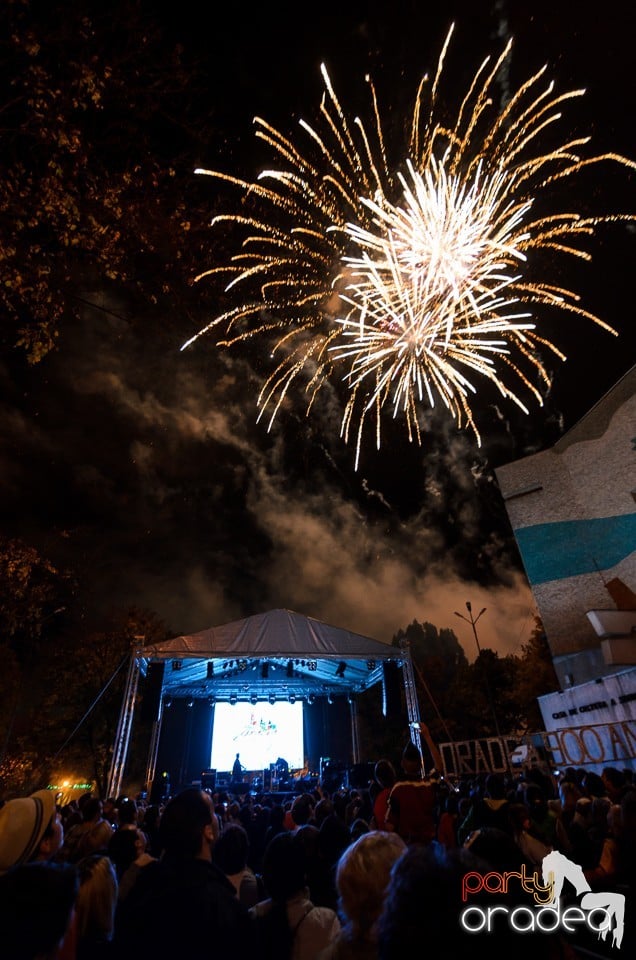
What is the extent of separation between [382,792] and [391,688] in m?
11.2

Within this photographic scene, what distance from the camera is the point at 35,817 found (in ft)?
7.14

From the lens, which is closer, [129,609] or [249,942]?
[249,942]

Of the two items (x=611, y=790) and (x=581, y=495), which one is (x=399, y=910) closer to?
(x=611, y=790)

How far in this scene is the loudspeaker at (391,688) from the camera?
1493cm

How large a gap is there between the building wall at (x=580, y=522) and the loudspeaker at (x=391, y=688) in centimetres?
661

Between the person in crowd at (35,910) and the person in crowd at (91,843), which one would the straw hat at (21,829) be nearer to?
the person in crowd at (35,910)

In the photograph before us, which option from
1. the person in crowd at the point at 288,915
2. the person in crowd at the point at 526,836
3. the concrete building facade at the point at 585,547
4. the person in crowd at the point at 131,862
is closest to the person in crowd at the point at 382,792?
the person in crowd at the point at 526,836

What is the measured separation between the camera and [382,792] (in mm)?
4664

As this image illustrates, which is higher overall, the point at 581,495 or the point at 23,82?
the point at 581,495

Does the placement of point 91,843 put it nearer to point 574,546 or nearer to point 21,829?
point 21,829

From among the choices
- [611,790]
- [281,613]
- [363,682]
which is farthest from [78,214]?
[363,682]

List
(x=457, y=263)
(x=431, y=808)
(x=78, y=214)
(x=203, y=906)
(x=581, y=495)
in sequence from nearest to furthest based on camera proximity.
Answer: (x=203, y=906) < (x=431, y=808) < (x=78, y=214) < (x=457, y=263) < (x=581, y=495)

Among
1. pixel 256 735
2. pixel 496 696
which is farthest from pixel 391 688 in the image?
pixel 496 696

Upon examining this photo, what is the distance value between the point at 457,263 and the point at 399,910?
10089mm
